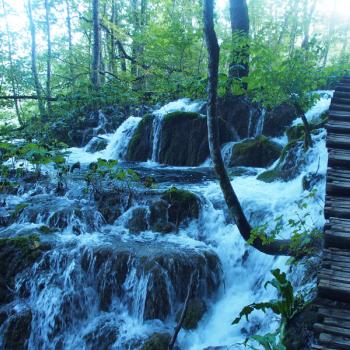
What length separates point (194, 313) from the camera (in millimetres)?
6219

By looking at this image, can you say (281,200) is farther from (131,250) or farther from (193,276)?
(131,250)

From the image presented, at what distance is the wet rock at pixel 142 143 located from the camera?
1427 centimetres

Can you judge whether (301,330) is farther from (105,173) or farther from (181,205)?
(105,173)

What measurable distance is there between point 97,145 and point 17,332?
11.5m

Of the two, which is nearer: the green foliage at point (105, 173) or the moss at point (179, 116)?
the green foliage at point (105, 173)

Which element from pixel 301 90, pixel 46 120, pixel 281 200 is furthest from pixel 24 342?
pixel 46 120

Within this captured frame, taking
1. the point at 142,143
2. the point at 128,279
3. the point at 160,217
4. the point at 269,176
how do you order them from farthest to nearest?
the point at 142,143 → the point at 269,176 → the point at 160,217 → the point at 128,279

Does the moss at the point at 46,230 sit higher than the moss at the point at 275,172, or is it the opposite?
the moss at the point at 275,172

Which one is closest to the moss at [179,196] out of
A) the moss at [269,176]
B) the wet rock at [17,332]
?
the moss at [269,176]

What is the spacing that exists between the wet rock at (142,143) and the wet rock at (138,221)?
598 centimetres

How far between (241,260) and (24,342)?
13.7ft

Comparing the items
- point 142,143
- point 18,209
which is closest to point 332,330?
point 18,209

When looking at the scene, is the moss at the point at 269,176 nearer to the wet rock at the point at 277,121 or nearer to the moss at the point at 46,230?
the wet rock at the point at 277,121

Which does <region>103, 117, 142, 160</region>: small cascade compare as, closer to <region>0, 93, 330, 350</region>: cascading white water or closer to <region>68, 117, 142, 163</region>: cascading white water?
<region>68, 117, 142, 163</region>: cascading white water
